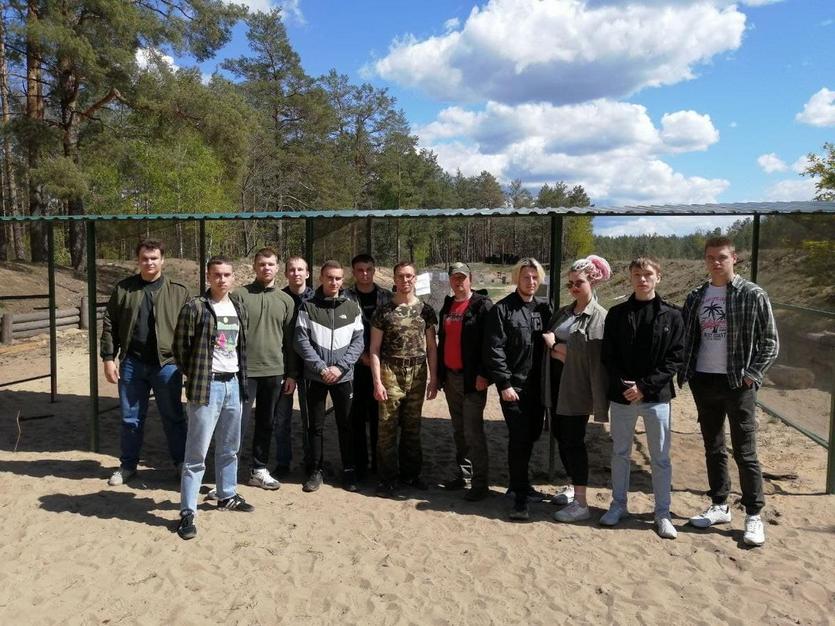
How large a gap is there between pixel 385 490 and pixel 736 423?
2.33 m

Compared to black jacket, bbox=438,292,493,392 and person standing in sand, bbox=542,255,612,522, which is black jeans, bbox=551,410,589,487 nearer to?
person standing in sand, bbox=542,255,612,522

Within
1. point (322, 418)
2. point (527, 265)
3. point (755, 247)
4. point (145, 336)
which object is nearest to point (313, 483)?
point (322, 418)

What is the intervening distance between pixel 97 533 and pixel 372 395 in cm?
193

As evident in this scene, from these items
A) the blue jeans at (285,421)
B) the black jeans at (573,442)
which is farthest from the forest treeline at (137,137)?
the black jeans at (573,442)

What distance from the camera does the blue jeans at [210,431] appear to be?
3576 mm

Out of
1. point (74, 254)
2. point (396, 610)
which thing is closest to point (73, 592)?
point (396, 610)

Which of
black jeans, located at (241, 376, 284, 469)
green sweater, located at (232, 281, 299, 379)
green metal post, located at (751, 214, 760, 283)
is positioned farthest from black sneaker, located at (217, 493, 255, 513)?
green metal post, located at (751, 214, 760, 283)

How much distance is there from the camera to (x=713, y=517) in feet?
12.5

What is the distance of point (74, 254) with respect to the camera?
717 inches

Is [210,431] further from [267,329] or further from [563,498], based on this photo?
[563,498]

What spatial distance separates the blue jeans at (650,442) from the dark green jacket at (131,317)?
3014 mm

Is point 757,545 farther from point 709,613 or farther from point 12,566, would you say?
point 12,566

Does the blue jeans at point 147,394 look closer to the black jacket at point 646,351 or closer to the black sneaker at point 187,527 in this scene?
the black sneaker at point 187,527

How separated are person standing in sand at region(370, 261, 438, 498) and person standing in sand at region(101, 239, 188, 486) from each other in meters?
1.43
